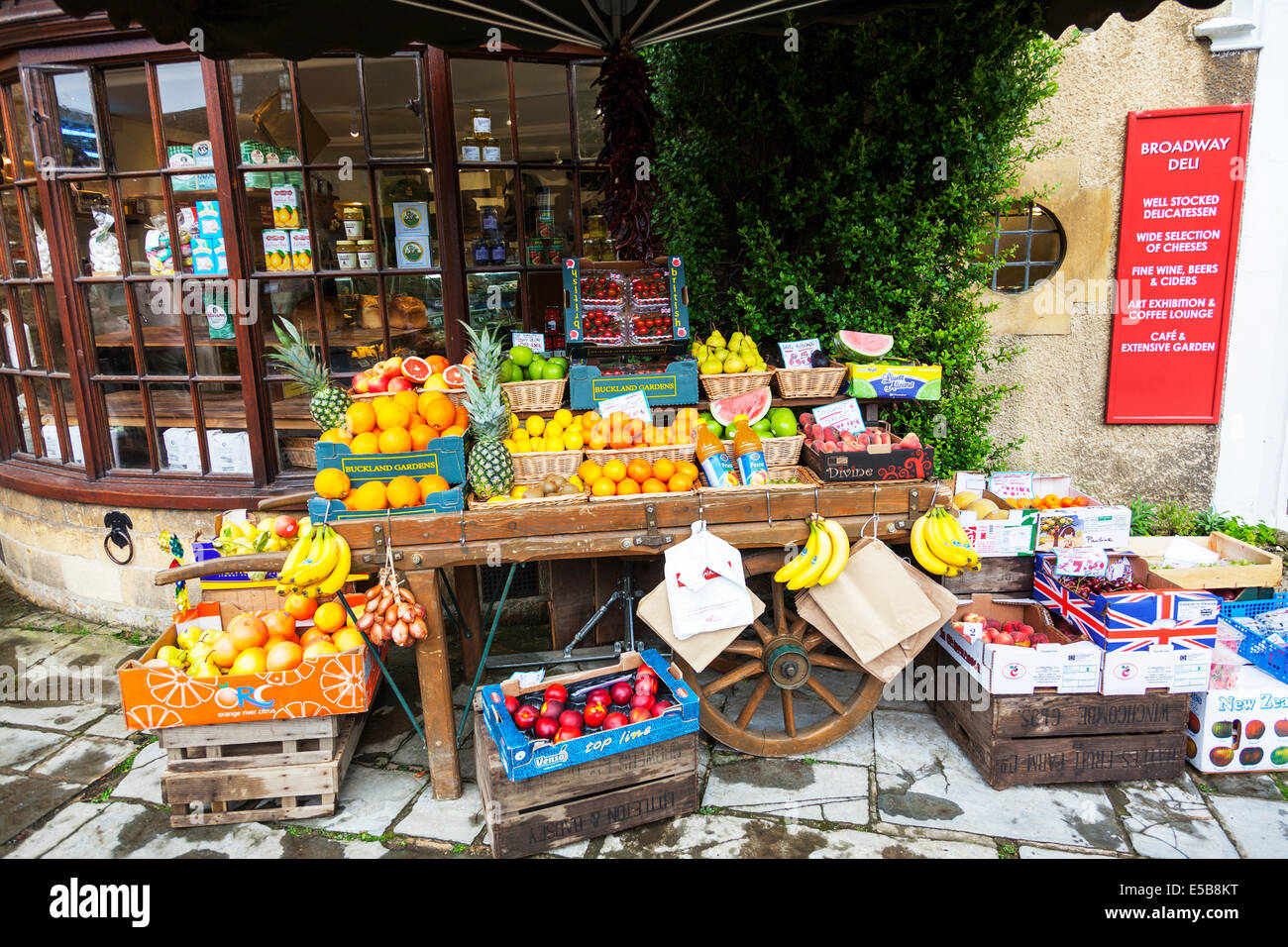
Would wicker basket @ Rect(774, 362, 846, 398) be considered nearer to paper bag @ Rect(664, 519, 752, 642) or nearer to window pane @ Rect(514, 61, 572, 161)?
paper bag @ Rect(664, 519, 752, 642)

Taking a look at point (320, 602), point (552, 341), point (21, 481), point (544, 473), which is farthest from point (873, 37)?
point (21, 481)

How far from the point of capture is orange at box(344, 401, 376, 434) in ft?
12.2

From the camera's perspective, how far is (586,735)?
333 centimetres

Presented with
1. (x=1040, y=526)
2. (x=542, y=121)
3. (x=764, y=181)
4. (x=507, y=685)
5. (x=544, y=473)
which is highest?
(x=542, y=121)

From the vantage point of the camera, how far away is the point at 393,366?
4.08 metres

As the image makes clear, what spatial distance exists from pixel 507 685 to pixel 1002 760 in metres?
2.32

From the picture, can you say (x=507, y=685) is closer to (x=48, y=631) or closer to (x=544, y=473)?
(x=544, y=473)

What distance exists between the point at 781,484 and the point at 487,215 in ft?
9.62

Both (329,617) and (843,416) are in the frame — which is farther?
(843,416)

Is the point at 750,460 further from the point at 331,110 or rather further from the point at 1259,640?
the point at 331,110

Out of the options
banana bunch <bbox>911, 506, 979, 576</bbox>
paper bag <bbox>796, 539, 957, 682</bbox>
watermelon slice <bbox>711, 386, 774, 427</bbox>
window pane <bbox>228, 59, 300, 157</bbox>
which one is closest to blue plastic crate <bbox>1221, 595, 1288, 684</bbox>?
banana bunch <bbox>911, 506, 979, 576</bbox>

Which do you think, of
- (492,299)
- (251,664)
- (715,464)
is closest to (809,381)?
(715,464)

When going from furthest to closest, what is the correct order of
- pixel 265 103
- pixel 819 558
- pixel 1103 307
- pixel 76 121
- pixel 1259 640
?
pixel 1103 307 → pixel 76 121 → pixel 265 103 → pixel 1259 640 → pixel 819 558

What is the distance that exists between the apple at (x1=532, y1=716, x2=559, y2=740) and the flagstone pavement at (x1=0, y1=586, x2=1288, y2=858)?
503 mm
